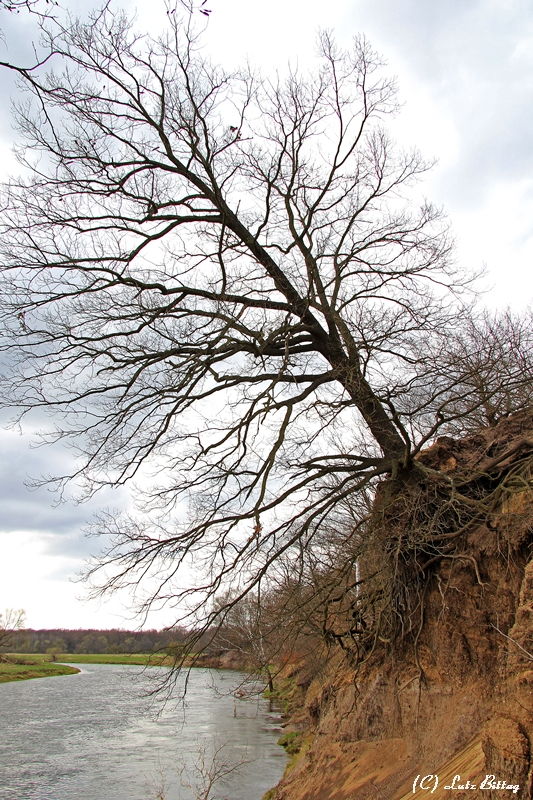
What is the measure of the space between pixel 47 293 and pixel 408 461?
5.86 m

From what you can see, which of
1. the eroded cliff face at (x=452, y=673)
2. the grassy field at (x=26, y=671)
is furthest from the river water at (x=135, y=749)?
the grassy field at (x=26, y=671)

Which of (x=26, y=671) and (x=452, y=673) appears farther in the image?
(x=26, y=671)

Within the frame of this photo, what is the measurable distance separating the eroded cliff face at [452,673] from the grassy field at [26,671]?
170 ft

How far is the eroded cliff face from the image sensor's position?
662cm

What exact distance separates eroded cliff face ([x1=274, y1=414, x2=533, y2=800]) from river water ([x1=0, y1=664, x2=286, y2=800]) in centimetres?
179

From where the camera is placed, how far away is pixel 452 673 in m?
8.55

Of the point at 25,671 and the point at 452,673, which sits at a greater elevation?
the point at 452,673

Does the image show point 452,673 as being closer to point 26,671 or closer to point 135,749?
point 135,749

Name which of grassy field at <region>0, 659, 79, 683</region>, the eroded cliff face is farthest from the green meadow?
the eroded cliff face

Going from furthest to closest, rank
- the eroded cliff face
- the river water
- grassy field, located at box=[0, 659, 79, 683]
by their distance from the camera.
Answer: grassy field, located at box=[0, 659, 79, 683] → the river water → the eroded cliff face

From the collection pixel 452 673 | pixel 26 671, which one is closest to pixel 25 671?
pixel 26 671

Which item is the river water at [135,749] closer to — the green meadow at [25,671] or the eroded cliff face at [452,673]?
the eroded cliff face at [452,673]

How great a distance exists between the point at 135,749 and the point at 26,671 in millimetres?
47196

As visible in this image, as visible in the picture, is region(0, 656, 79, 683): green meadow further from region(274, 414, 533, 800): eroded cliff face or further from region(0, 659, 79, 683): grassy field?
region(274, 414, 533, 800): eroded cliff face
